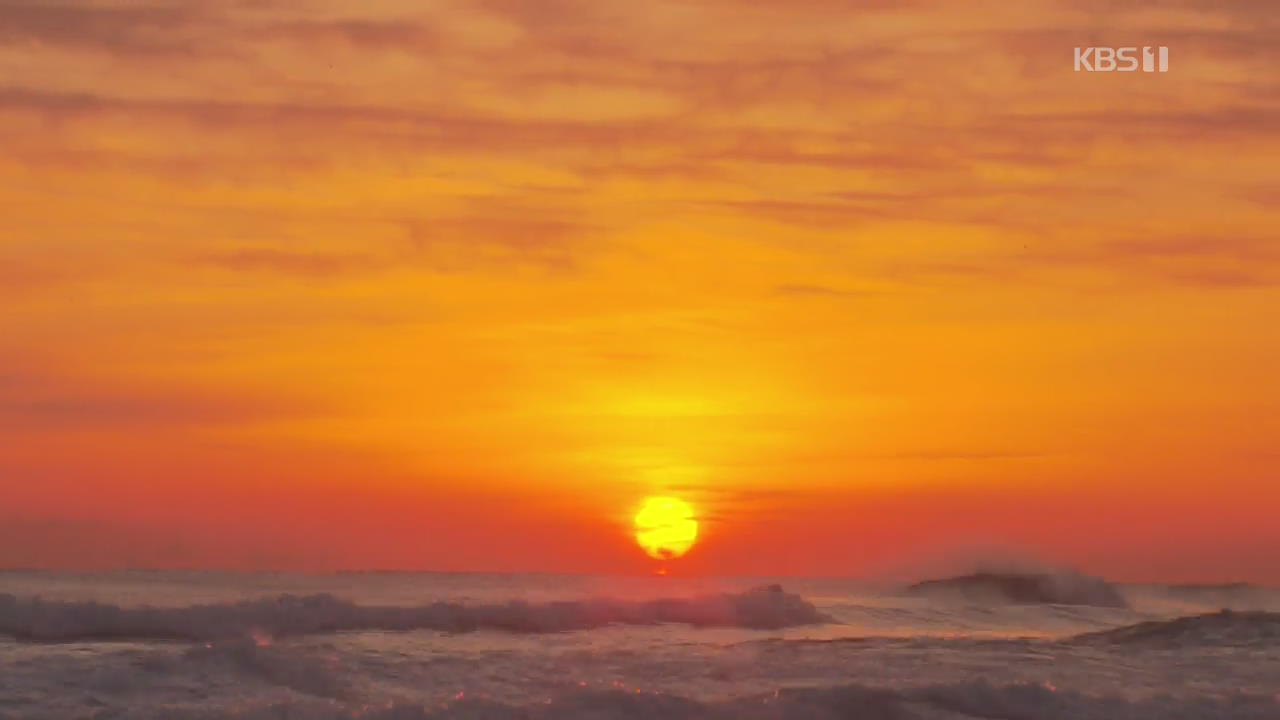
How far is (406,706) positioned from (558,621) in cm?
1290

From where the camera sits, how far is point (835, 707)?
1551 cm

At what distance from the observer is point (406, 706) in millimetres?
14578

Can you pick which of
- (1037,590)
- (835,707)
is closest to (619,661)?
(835,707)

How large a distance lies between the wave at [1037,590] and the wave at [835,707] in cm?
2624

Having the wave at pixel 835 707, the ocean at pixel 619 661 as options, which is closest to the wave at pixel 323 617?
the ocean at pixel 619 661

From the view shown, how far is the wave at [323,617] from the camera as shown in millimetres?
23859

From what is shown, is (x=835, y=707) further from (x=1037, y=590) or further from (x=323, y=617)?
(x=1037, y=590)

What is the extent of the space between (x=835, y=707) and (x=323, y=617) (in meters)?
14.1

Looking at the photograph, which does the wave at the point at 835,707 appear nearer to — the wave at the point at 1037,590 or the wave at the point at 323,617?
the wave at the point at 323,617

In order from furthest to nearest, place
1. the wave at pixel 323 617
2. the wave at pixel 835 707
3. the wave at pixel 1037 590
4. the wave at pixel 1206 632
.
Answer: the wave at pixel 1037 590
the wave at pixel 323 617
the wave at pixel 1206 632
the wave at pixel 835 707

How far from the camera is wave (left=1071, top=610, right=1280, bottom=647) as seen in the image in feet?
76.0

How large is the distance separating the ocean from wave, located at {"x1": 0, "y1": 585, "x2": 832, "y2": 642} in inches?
2.3

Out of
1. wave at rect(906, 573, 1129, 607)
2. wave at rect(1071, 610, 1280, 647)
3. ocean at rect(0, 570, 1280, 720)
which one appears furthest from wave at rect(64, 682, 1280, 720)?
wave at rect(906, 573, 1129, 607)

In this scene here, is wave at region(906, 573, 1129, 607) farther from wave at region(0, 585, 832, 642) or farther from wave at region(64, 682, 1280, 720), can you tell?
wave at region(64, 682, 1280, 720)
